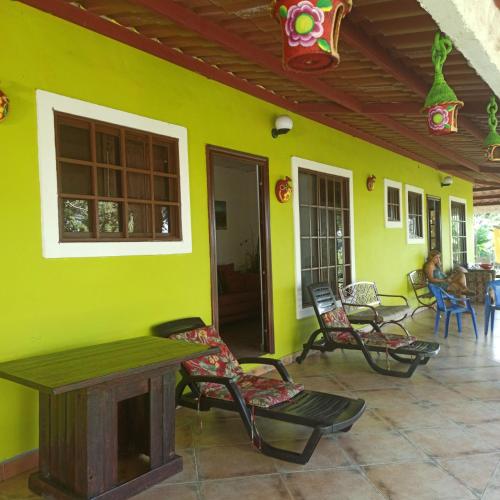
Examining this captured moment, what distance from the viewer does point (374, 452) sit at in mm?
3115

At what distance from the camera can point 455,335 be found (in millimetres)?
6781

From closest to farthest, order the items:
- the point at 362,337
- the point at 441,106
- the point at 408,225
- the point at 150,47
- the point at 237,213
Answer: the point at 441,106, the point at 150,47, the point at 362,337, the point at 408,225, the point at 237,213

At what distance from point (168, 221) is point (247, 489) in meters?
2.20

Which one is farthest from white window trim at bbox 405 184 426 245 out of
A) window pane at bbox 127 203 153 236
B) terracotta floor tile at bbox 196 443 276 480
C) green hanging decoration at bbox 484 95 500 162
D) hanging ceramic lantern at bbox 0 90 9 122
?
Result: hanging ceramic lantern at bbox 0 90 9 122

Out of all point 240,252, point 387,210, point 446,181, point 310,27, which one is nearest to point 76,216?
point 310,27

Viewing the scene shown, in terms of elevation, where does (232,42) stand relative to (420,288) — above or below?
above

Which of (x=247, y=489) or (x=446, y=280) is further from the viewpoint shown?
(x=446, y=280)

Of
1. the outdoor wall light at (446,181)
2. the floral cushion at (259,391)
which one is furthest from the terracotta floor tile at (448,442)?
the outdoor wall light at (446,181)

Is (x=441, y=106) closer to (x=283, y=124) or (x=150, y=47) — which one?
(x=150, y=47)

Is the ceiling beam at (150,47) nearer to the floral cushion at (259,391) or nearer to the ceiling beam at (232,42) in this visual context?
the ceiling beam at (232,42)

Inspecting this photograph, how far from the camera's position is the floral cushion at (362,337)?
16.4ft

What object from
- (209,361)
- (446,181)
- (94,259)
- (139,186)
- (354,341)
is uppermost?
(446,181)

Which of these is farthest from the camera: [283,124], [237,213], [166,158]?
[237,213]

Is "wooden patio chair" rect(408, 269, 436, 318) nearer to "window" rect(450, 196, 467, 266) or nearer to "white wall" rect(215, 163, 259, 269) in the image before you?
"window" rect(450, 196, 467, 266)
